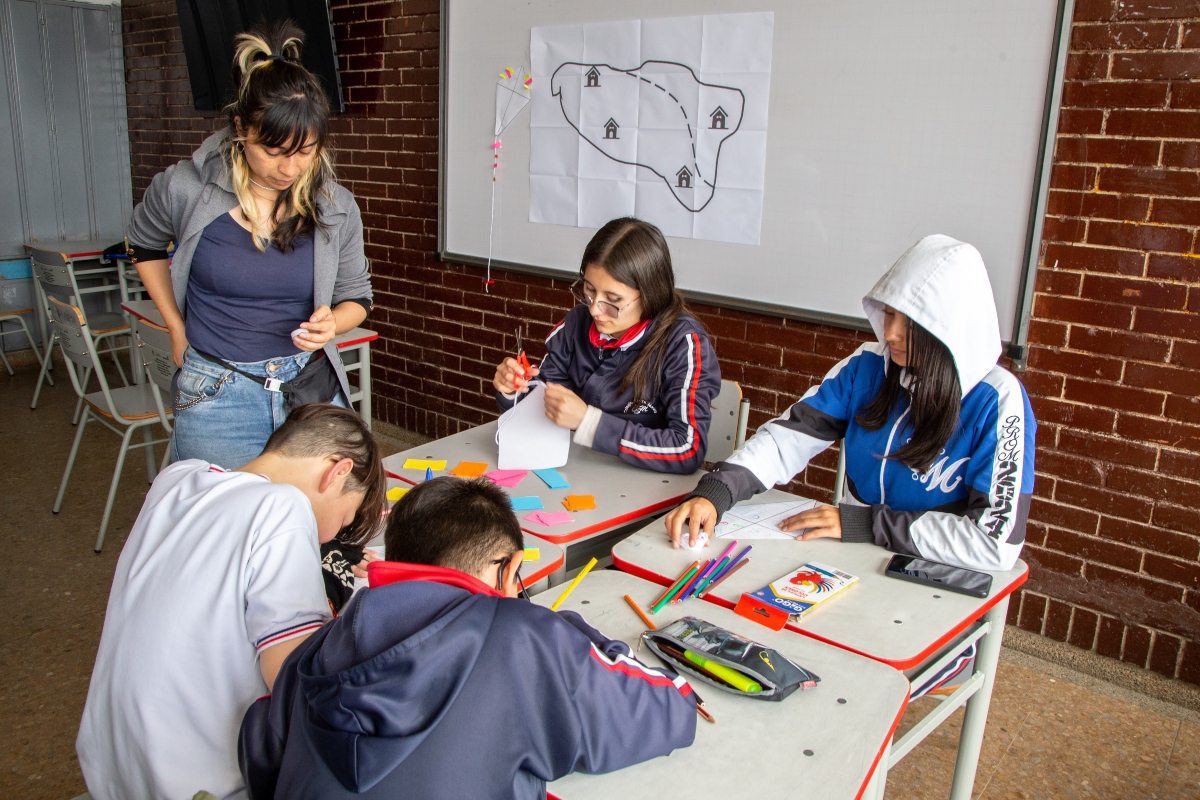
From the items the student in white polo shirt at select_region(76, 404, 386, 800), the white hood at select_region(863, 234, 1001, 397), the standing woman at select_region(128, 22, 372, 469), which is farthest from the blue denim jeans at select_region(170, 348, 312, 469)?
the white hood at select_region(863, 234, 1001, 397)

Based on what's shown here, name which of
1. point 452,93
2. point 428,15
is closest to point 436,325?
point 452,93

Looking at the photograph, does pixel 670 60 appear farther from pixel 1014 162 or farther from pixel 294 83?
pixel 294 83

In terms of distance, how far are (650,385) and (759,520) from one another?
0.55 metres

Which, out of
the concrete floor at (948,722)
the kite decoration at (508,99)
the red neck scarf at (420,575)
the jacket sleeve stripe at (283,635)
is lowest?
the concrete floor at (948,722)

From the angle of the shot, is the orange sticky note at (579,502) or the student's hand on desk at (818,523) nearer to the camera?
the student's hand on desk at (818,523)

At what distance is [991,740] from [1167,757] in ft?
1.48

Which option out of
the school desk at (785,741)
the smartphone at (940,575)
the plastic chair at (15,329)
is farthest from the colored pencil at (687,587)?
the plastic chair at (15,329)

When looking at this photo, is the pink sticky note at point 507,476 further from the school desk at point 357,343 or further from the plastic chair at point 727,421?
the school desk at point 357,343

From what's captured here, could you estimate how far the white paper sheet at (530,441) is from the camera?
7.26 ft

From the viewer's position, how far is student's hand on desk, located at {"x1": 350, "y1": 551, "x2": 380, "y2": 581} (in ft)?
5.41

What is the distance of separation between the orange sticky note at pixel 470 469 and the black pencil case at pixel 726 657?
82 cm

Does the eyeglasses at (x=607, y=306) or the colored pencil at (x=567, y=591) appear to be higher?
the eyeglasses at (x=607, y=306)

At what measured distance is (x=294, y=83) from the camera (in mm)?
1918

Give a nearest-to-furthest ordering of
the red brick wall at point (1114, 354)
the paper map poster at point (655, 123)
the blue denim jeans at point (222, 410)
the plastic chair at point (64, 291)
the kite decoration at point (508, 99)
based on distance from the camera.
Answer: the blue denim jeans at point (222, 410)
the red brick wall at point (1114, 354)
the paper map poster at point (655, 123)
the kite decoration at point (508, 99)
the plastic chair at point (64, 291)
